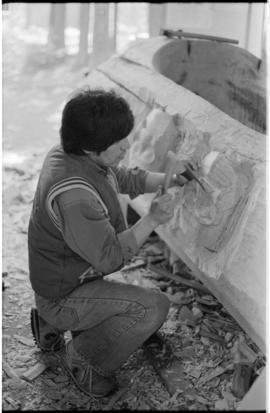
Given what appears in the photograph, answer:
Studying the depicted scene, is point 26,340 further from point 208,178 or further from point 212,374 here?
point 208,178

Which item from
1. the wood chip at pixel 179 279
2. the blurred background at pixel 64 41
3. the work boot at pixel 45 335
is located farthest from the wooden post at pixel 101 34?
the work boot at pixel 45 335

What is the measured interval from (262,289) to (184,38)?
2225 mm

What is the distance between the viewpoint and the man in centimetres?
213

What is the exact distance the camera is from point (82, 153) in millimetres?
2225

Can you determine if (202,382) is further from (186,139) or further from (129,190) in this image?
(186,139)

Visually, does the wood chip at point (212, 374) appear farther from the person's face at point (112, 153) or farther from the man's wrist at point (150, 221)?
the person's face at point (112, 153)

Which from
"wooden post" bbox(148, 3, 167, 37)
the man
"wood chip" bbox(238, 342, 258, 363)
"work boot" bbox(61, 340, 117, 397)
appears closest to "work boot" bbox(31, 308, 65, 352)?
the man

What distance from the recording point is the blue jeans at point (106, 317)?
239 cm

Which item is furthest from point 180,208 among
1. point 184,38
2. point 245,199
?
point 184,38

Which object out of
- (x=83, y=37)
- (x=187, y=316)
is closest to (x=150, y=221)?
(x=187, y=316)

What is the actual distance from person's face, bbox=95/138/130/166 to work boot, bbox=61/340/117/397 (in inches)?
33.5

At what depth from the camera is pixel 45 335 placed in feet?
8.84

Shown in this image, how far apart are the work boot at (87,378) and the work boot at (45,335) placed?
8.4 inches

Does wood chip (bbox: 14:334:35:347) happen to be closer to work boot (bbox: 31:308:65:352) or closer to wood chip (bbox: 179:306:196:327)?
work boot (bbox: 31:308:65:352)
